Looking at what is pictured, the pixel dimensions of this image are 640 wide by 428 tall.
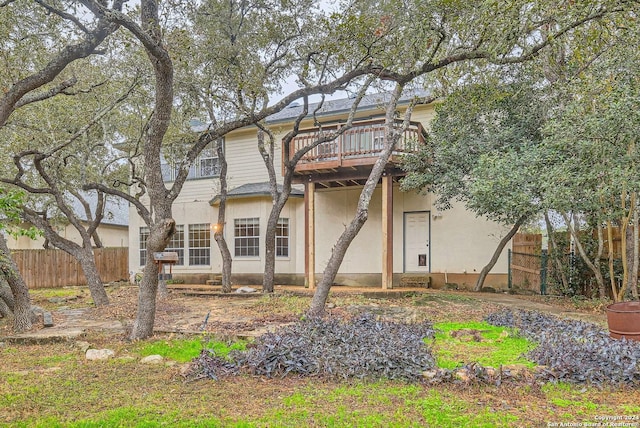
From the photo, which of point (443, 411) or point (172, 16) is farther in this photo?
point (172, 16)

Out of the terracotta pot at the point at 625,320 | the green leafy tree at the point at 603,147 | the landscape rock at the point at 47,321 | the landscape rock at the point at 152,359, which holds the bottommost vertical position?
the landscape rock at the point at 152,359

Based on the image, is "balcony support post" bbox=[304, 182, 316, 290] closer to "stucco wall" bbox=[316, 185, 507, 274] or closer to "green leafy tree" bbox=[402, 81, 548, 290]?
"stucco wall" bbox=[316, 185, 507, 274]

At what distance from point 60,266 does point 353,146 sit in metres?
12.6

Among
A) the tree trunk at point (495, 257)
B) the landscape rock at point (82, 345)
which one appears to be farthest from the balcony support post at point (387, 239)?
the landscape rock at point (82, 345)

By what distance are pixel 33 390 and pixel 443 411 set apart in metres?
3.99

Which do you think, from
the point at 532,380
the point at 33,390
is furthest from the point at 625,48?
the point at 33,390

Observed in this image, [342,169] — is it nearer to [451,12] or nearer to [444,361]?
[451,12]

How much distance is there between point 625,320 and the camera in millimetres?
5902

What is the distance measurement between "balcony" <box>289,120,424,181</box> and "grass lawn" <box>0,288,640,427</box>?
7.04 m

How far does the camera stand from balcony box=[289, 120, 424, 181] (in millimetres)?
11898

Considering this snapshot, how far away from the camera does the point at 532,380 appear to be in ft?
14.7

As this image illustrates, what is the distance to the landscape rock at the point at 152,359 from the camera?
17.9 ft

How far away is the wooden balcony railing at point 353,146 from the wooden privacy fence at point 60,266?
10.5 meters

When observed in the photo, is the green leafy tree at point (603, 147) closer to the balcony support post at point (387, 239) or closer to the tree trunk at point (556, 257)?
the tree trunk at point (556, 257)
